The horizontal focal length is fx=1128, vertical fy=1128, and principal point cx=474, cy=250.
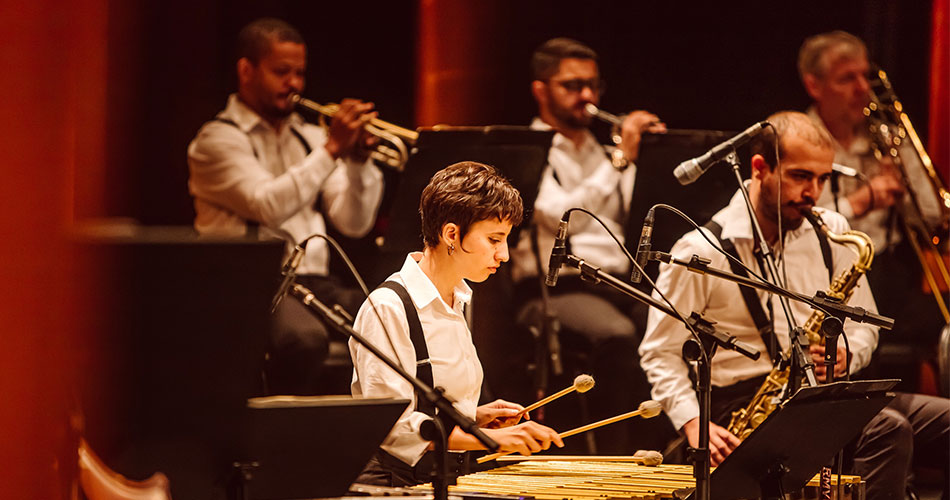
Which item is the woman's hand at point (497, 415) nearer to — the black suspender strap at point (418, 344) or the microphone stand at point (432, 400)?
the black suspender strap at point (418, 344)

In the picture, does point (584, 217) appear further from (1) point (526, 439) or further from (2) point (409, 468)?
(1) point (526, 439)

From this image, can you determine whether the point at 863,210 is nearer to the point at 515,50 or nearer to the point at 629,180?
the point at 629,180

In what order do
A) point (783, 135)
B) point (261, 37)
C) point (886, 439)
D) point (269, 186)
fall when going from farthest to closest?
point (261, 37), point (269, 186), point (783, 135), point (886, 439)

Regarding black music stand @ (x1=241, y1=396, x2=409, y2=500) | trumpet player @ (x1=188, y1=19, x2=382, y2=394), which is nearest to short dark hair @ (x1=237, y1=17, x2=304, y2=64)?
trumpet player @ (x1=188, y1=19, x2=382, y2=394)

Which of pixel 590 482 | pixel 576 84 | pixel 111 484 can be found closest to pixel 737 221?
pixel 590 482

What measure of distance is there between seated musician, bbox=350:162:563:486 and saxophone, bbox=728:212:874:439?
3.68ft

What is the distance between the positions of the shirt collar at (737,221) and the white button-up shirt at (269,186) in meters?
1.56

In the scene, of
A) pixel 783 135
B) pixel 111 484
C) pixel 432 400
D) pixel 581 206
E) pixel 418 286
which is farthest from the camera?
pixel 581 206

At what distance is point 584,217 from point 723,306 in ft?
3.85

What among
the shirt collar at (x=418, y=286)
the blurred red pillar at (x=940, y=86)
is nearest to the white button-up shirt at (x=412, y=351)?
the shirt collar at (x=418, y=286)

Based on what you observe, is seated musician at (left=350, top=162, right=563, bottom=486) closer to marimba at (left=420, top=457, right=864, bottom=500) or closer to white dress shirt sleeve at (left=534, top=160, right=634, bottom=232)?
marimba at (left=420, top=457, right=864, bottom=500)

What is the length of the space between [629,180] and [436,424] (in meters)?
2.64

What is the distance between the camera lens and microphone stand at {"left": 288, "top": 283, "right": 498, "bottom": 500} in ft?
7.91

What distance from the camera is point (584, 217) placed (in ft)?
16.4
